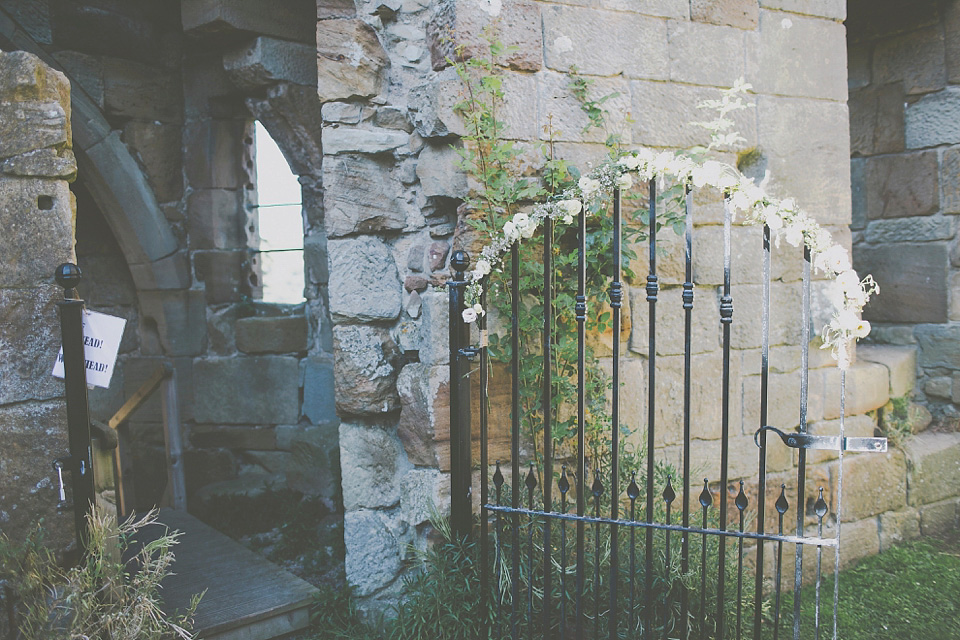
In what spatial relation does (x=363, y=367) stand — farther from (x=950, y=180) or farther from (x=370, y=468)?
(x=950, y=180)

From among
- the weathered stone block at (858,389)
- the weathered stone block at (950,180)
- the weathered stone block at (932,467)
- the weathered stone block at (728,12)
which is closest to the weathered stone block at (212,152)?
the weathered stone block at (728,12)

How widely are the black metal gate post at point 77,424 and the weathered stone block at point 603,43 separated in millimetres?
1899

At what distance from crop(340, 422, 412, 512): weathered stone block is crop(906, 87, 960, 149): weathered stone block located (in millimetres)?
3329

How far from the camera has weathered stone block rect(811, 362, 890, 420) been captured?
11.8 ft

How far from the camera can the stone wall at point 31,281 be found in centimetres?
243

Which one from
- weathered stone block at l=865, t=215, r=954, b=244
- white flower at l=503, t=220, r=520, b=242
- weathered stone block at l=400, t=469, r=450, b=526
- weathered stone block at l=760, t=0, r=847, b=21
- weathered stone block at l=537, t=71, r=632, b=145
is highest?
weathered stone block at l=760, t=0, r=847, b=21

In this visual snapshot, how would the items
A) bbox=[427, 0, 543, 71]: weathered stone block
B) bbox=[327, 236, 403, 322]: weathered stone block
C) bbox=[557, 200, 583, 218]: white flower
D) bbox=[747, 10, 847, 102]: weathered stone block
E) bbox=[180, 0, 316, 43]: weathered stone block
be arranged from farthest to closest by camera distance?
bbox=[180, 0, 316, 43]: weathered stone block
bbox=[747, 10, 847, 102]: weathered stone block
bbox=[327, 236, 403, 322]: weathered stone block
bbox=[427, 0, 543, 71]: weathered stone block
bbox=[557, 200, 583, 218]: white flower

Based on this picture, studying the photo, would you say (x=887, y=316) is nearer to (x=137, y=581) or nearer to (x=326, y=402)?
(x=326, y=402)

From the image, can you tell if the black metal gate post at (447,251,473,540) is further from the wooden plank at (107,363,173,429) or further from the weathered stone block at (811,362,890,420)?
the wooden plank at (107,363,173,429)

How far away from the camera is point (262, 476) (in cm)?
483

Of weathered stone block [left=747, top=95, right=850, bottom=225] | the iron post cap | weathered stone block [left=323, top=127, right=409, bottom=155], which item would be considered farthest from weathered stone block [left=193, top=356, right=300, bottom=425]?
weathered stone block [left=747, top=95, right=850, bottom=225]

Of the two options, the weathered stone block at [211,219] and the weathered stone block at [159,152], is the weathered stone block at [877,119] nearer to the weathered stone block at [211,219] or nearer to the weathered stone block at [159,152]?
the weathered stone block at [211,219]

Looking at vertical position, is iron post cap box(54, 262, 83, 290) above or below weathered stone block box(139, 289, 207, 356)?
above

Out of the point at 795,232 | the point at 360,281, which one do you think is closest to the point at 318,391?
the point at 360,281
